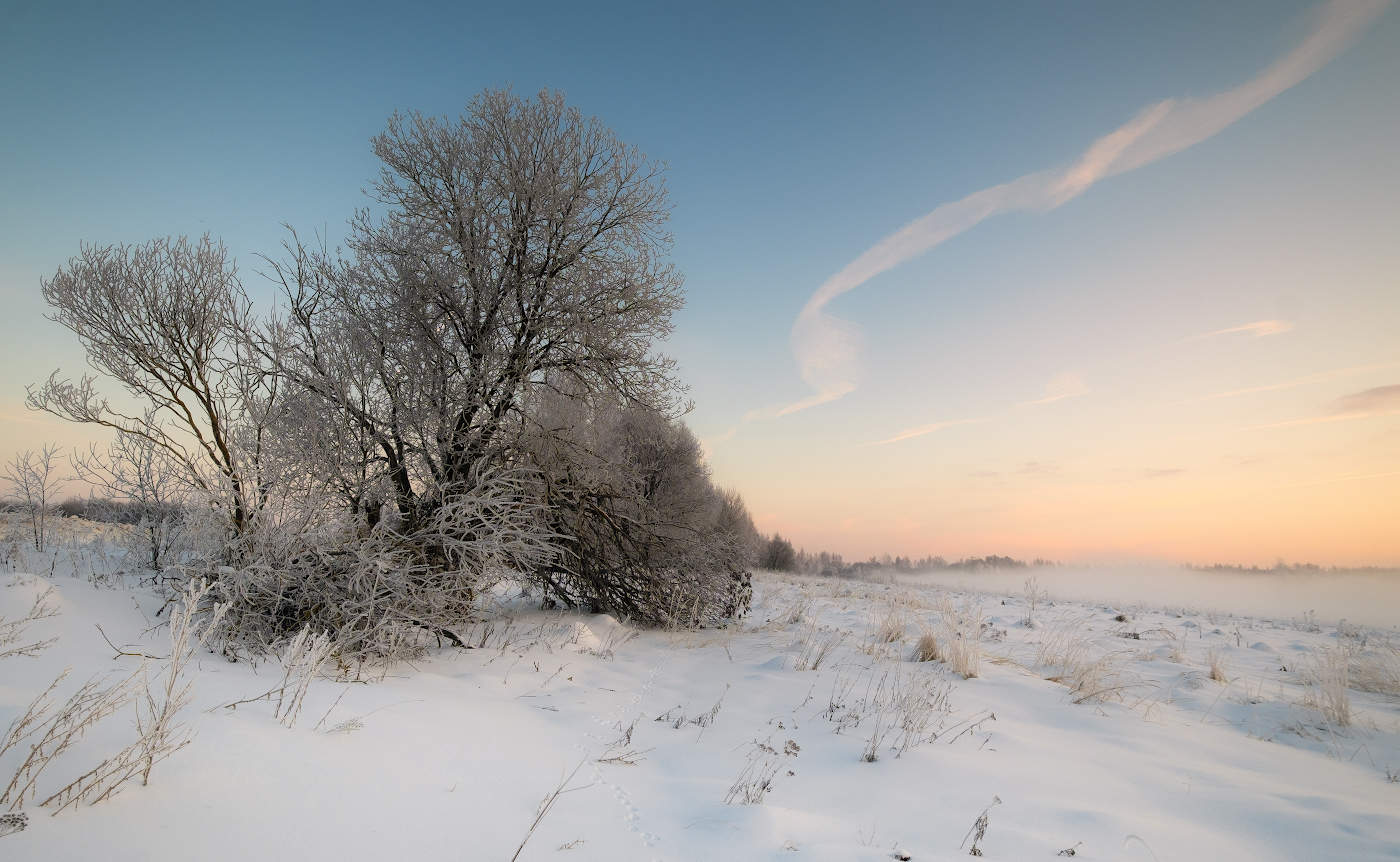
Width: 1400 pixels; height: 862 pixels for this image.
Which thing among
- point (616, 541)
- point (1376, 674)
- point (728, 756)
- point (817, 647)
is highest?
point (616, 541)

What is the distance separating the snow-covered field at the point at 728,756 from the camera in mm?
2529

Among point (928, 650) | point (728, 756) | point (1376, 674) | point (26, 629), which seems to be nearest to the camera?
point (26, 629)

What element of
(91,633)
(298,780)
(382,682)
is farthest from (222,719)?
(91,633)

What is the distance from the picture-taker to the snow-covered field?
8.30 ft

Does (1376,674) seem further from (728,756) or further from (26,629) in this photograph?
(26,629)

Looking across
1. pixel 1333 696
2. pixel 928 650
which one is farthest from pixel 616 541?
pixel 1333 696

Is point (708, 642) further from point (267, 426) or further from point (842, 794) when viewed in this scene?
point (267, 426)

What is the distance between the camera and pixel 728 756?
4398 millimetres

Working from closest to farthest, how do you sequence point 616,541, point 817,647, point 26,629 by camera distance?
1. point 26,629
2. point 817,647
3. point 616,541

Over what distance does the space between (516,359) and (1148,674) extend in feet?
27.5

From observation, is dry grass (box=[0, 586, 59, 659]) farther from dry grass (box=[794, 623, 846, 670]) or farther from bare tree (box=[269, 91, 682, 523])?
dry grass (box=[794, 623, 846, 670])

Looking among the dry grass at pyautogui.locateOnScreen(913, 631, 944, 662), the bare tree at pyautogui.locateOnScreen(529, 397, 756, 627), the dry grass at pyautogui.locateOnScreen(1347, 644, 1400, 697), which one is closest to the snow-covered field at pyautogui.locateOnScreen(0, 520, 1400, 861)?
the dry grass at pyautogui.locateOnScreen(1347, 644, 1400, 697)

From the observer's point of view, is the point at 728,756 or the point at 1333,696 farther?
the point at 1333,696

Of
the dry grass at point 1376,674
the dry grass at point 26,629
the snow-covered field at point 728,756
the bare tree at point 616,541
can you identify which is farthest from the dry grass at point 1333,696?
the dry grass at point 26,629
